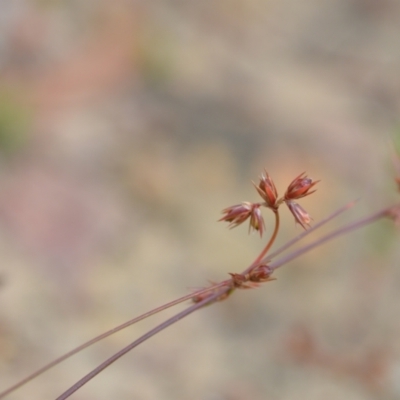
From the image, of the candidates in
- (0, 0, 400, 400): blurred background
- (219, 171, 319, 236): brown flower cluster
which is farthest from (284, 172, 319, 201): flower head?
(0, 0, 400, 400): blurred background

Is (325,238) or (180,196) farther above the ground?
(180,196)

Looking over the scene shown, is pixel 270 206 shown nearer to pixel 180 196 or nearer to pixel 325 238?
pixel 325 238

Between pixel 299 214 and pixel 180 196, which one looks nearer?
pixel 299 214

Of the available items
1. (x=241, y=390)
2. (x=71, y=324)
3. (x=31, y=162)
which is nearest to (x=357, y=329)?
(x=241, y=390)

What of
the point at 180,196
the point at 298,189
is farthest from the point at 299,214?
the point at 180,196

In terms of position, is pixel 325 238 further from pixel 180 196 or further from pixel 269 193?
pixel 180 196

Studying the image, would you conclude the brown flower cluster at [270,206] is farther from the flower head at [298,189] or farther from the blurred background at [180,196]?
the blurred background at [180,196]

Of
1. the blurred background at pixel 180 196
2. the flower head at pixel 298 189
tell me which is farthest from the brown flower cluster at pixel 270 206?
the blurred background at pixel 180 196

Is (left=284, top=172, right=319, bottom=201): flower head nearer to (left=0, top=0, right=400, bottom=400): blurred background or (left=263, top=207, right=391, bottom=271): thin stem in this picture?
(left=263, top=207, right=391, bottom=271): thin stem
